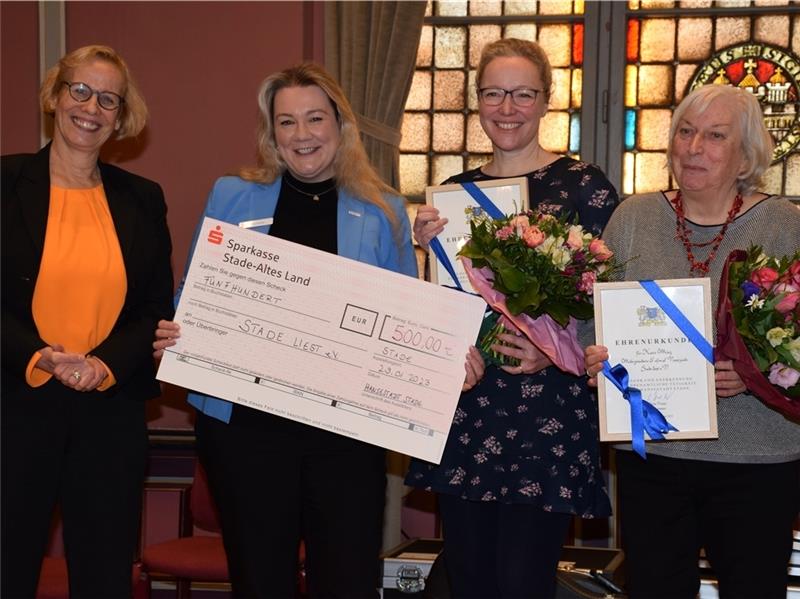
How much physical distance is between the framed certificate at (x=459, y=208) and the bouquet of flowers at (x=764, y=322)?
65cm

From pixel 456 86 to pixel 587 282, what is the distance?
3010 millimetres

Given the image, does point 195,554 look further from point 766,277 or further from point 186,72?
point 766,277

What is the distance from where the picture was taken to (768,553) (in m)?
2.61

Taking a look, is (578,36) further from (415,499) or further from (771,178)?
(415,499)

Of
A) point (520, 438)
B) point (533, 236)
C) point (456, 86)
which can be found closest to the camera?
point (533, 236)

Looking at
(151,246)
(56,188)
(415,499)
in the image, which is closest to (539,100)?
(151,246)

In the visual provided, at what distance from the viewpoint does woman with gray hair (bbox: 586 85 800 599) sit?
103 inches

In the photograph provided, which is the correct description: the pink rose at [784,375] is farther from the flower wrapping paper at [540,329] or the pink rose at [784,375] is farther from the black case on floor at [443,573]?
the black case on floor at [443,573]

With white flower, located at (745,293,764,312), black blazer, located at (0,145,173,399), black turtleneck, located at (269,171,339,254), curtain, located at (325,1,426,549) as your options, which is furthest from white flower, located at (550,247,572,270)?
curtain, located at (325,1,426,549)

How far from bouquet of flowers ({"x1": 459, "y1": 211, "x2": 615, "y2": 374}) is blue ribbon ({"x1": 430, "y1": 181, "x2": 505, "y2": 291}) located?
0.09 meters

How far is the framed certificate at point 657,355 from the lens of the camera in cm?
264

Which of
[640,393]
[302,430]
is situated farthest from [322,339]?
[640,393]

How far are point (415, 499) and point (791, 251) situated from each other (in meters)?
2.90

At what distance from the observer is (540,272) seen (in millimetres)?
2672
